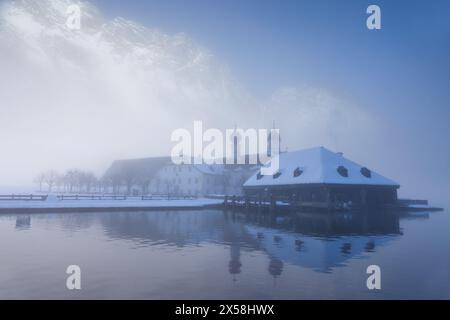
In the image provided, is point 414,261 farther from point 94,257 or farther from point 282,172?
point 282,172

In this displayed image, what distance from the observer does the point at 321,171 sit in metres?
42.7

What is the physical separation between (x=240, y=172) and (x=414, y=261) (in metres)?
64.1

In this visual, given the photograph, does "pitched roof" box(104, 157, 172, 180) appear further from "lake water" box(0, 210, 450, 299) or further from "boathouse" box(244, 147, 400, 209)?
"lake water" box(0, 210, 450, 299)

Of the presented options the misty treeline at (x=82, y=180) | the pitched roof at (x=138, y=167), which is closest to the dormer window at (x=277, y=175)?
the pitched roof at (x=138, y=167)

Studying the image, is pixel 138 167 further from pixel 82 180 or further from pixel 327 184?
pixel 327 184

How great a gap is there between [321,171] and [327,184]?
8.16 feet

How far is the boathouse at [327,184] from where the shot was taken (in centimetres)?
4172

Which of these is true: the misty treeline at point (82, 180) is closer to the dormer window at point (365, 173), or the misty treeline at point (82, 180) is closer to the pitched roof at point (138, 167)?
the pitched roof at point (138, 167)

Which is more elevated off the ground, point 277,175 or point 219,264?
point 277,175

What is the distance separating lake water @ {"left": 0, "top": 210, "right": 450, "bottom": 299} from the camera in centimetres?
965

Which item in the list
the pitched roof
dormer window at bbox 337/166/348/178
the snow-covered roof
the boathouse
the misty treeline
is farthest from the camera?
the misty treeline

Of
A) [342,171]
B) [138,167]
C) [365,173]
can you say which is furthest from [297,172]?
[138,167]

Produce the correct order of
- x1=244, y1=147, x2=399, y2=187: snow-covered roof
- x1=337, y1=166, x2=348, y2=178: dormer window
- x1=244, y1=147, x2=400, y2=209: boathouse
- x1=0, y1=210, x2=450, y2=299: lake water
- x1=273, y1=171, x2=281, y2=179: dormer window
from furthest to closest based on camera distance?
x1=273, y1=171, x2=281, y2=179: dormer window < x1=337, y1=166, x2=348, y2=178: dormer window < x1=244, y1=147, x2=399, y2=187: snow-covered roof < x1=244, y1=147, x2=400, y2=209: boathouse < x1=0, y1=210, x2=450, y2=299: lake water

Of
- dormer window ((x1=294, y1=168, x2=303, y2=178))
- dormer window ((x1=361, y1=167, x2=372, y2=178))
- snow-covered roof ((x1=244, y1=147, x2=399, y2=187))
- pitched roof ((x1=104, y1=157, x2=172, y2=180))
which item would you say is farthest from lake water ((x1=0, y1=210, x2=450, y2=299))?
pitched roof ((x1=104, y1=157, x2=172, y2=180))
